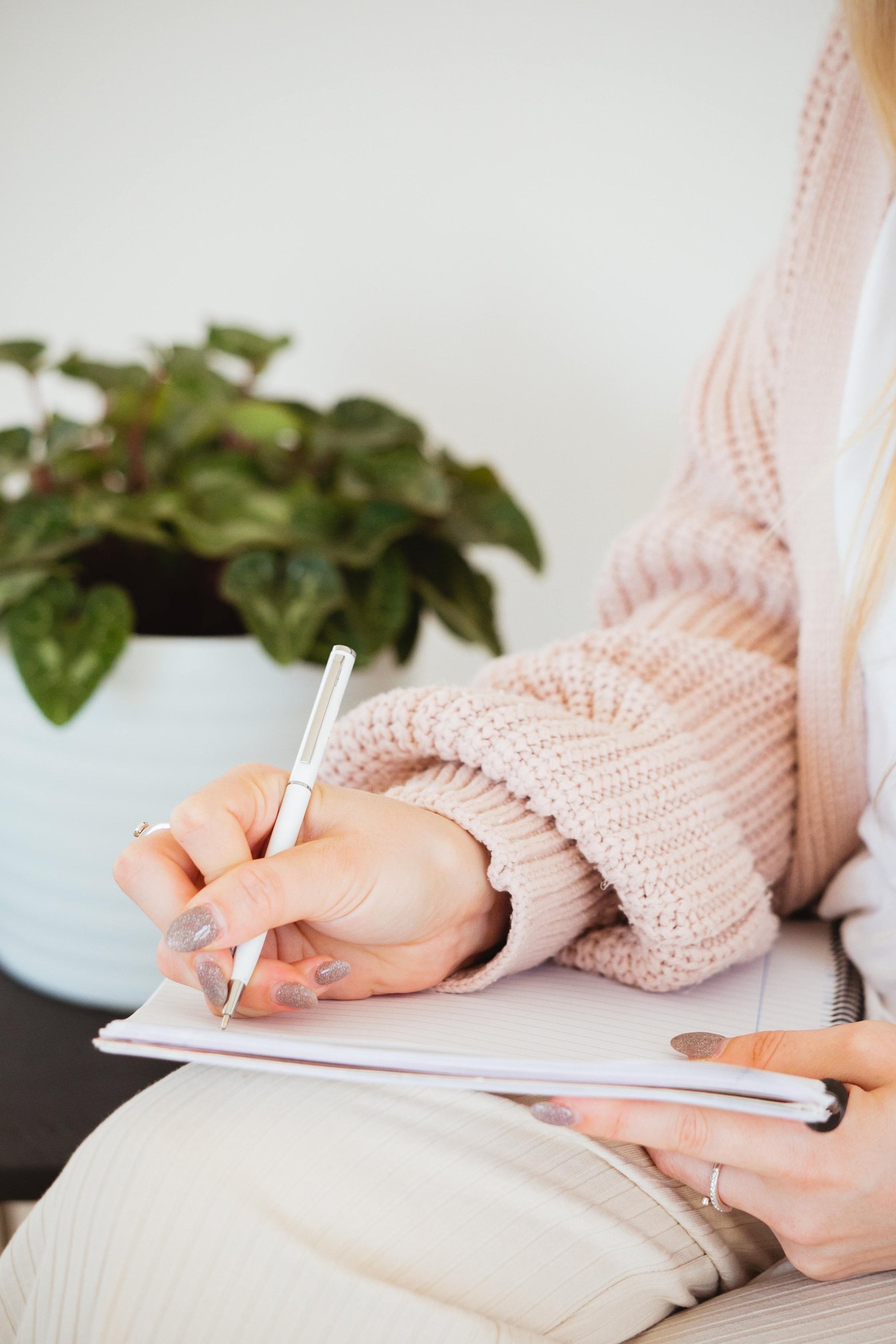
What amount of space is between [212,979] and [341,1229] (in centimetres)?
9

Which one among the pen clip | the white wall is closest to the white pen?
the pen clip

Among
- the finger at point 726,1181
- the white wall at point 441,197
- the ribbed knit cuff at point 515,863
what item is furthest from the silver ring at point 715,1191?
the white wall at point 441,197

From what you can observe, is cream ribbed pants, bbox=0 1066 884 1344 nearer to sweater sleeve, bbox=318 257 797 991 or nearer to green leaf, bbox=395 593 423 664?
sweater sleeve, bbox=318 257 797 991

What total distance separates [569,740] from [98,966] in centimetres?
52

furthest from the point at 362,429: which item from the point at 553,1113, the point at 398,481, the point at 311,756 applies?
the point at 553,1113

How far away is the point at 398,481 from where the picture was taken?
0.81 metres

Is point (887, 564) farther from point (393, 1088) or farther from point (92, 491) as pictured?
point (92, 491)

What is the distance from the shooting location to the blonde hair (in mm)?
505

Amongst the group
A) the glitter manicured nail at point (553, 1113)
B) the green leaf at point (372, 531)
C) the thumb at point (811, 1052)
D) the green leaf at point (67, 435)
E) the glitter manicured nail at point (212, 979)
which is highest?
the green leaf at point (67, 435)

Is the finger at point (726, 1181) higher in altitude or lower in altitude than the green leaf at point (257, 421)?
lower

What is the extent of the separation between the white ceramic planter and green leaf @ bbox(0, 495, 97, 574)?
0.07 meters

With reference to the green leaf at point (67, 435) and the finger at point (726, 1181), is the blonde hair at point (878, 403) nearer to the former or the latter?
the finger at point (726, 1181)

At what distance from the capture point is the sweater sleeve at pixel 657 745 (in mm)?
439

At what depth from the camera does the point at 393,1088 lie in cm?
38
